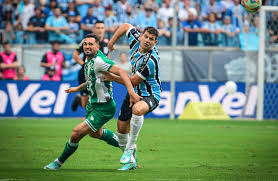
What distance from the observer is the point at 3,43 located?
17.4 m

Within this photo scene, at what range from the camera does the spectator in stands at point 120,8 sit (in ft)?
63.1

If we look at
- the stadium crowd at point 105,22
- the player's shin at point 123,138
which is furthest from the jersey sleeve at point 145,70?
the stadium crowd at point 105,22

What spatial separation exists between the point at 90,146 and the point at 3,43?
8.24 m

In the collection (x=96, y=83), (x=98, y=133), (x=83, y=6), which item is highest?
(x=96, y=83)

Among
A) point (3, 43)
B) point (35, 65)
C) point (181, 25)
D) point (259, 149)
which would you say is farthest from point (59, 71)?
point (259, 149)

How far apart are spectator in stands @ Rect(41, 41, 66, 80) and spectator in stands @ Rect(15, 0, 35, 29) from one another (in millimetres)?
1664

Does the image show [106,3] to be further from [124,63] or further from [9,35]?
[9,35]

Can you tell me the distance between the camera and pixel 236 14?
20.1m

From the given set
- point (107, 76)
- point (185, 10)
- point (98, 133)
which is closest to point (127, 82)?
point (107, 76)

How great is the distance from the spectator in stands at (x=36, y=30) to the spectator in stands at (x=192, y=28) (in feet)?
16.1

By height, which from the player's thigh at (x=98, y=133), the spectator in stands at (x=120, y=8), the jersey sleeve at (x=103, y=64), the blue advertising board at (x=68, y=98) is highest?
the jersey sleeve at (x=103, y=64)

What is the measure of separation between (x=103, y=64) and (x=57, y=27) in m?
11.3

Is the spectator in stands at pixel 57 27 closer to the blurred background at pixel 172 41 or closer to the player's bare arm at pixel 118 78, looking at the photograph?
the blurred background at pixel 172 41

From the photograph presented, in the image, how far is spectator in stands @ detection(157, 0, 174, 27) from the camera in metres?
19.9
